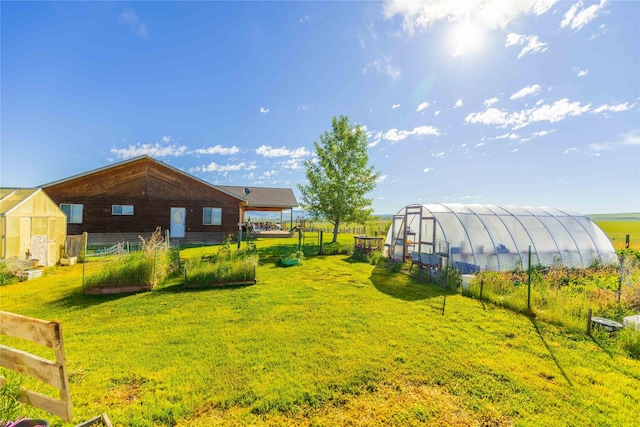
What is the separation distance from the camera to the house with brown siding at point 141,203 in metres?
16.7

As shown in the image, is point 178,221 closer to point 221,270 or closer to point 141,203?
point 141,203

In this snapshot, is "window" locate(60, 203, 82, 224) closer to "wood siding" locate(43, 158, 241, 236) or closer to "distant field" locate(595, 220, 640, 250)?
"wood siding" locate(43, 158, 241, 236)

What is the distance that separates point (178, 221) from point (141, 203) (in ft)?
8.60

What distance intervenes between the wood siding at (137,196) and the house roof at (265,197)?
7.29 meters

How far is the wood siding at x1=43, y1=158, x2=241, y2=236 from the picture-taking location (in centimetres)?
1670

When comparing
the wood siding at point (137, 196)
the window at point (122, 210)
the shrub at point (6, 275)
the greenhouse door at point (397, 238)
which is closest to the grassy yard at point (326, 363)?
the shrub at point (6, 275)

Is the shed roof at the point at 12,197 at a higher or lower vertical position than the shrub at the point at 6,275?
higher

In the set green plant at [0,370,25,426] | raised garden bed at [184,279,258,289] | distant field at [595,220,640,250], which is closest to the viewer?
green plant at [0,370,25,426]

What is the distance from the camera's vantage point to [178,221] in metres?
18.5

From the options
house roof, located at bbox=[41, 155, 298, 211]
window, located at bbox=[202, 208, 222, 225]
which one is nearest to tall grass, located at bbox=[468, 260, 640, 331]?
window, located at bbox=[202, 208, 222, 225]

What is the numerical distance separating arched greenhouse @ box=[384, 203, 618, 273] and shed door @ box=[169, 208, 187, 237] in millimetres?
15353

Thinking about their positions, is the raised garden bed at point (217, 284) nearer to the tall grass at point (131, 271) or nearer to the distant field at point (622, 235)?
the tall grass at point (131, 271)

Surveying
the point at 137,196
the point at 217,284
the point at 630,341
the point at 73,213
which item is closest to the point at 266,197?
the point at 137,196

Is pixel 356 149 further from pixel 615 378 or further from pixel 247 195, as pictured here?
pixel 615 378
